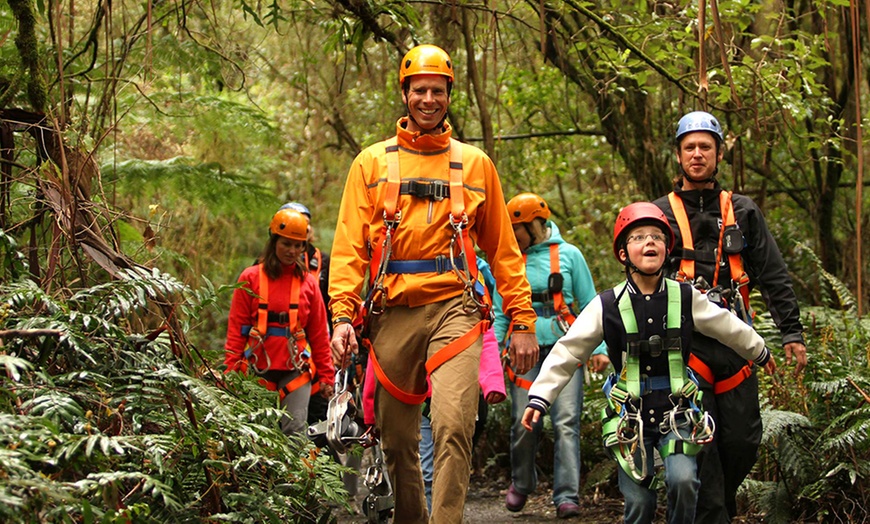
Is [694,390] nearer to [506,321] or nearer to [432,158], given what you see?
[432,158]

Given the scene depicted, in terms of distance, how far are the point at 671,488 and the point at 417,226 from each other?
196cm

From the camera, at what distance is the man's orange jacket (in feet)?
19.0

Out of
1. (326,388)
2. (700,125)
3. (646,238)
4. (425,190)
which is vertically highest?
(700,125)

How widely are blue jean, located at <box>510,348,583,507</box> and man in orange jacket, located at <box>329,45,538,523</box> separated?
2.33m

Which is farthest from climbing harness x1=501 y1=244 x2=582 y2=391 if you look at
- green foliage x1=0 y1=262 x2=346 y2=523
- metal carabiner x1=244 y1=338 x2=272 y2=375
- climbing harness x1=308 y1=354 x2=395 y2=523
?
green foliage x1=0 y1=262 x2=346 y2=523

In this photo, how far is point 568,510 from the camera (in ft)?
26.5

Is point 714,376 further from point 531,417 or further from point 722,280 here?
point 531,417

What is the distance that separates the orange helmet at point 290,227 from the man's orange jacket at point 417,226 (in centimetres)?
273

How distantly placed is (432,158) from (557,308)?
291 cm

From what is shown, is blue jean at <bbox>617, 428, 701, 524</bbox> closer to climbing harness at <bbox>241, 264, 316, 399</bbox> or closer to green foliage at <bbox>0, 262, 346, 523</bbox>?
green foliage at <bbox>0, 262, 346, 523</bbox>

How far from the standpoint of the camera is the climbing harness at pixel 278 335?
850 centimetres

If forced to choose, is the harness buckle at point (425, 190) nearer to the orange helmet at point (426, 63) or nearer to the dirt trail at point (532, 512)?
the orange helmet at point (426, 63)

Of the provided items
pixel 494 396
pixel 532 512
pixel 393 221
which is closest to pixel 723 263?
pixel 494 396

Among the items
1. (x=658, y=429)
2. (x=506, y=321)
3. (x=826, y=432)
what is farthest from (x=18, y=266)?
(x=826, y=432)
